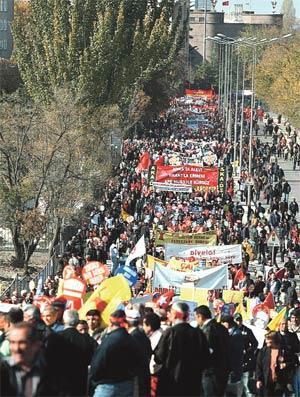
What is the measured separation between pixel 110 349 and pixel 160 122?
267ft

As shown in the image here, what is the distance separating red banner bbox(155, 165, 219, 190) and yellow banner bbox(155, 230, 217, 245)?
7614mm

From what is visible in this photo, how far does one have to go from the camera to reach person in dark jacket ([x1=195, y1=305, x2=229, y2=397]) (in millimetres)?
12484

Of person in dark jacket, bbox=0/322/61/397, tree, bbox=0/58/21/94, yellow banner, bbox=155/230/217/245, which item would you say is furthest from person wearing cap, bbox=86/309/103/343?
tree, bbox=0/58/21/94

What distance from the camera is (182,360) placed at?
38.0 feet

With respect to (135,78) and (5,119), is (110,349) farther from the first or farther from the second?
(135,78)

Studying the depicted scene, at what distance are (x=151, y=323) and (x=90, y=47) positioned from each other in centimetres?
4809

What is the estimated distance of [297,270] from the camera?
113 ft

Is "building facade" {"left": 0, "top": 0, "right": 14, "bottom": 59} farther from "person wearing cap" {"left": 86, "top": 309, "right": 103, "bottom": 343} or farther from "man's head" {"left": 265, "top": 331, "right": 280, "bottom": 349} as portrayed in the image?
"person wearing cap" {"left": 86, "top": 309, "right": 103, "bottom": 343}

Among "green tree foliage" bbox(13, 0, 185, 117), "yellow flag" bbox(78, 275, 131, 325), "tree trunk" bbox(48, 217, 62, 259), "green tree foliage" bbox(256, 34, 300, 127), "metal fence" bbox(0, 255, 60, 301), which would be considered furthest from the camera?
"green tree foliage" bbox(256, 34, 300, 127)

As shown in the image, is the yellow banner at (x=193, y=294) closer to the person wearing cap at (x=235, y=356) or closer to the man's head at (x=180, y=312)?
the person wearing cap at (x=235, y=356)

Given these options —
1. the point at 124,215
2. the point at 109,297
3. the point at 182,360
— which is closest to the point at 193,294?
the point at 109,297

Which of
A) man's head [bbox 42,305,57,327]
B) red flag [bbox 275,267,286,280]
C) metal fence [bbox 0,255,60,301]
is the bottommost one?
metal fence [bbox 0,255,60,301]

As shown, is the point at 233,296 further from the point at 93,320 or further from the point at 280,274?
A: the point at 93,320

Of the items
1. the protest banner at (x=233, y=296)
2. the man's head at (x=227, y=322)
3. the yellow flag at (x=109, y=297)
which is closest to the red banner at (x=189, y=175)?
the protest banner at (x=233, y=296)
